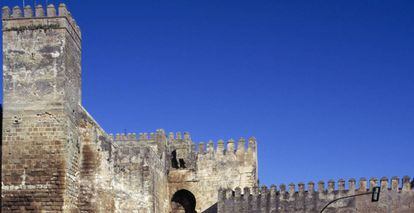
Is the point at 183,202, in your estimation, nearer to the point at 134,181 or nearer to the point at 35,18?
the point at 134,181

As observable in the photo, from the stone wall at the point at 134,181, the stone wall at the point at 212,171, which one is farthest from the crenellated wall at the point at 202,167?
the stone wall at the point at 134,181

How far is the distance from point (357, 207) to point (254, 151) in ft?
26.1

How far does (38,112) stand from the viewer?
114 feet

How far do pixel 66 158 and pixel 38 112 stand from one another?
7.42ft

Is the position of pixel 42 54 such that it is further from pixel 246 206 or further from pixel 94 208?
pixel 246 206

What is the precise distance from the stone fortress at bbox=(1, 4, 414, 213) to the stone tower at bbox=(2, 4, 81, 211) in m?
0.04

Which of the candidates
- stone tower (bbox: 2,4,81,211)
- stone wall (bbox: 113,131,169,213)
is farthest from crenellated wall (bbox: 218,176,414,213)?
stone tower (bbox: 2,4,81,211)

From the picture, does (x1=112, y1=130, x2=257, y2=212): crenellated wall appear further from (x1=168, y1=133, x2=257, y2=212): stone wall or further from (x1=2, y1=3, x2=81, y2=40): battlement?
(x1=2, y1=3, x2=81, y2=40): battlement

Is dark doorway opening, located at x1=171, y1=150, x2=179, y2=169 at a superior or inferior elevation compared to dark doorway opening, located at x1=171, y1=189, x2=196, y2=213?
superior

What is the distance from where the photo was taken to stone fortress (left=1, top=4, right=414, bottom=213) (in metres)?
34.3

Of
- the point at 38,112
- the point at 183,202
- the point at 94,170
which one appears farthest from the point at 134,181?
the point at 183,202

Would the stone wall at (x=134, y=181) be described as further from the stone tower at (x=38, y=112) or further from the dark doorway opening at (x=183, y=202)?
the dark doorway opening at (x=183, y=202)

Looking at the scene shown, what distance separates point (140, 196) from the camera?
38.3m

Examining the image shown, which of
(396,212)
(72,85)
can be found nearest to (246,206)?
(396,212)
